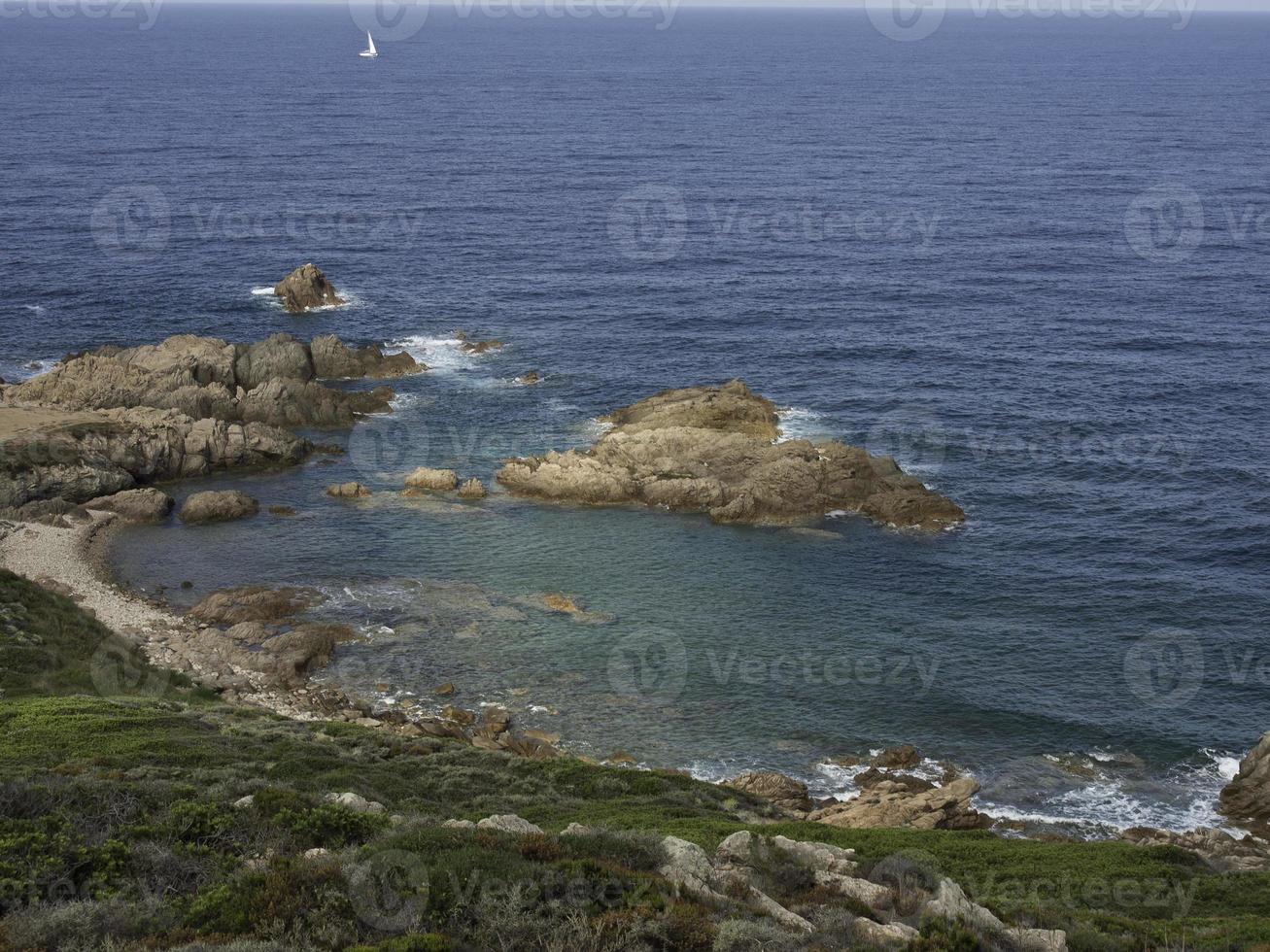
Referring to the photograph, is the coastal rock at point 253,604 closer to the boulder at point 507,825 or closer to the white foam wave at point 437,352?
the boulder at point 507,825

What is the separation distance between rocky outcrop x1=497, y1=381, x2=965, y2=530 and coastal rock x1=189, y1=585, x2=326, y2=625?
16243 millimetres

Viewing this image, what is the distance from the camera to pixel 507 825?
31.5m

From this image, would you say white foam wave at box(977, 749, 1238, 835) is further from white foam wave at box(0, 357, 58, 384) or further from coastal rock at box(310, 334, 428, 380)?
white foam wave at box(0, 357, 58, 384)

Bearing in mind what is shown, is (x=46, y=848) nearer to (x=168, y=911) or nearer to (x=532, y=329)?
(x=168, y=911)

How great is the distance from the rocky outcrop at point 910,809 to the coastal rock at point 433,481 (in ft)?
115

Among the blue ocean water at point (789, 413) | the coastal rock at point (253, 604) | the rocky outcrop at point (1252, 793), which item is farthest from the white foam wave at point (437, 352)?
the rocky outcrop at point (1252, 793)

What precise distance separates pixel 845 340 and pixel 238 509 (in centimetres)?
4874

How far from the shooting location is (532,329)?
10106 cm

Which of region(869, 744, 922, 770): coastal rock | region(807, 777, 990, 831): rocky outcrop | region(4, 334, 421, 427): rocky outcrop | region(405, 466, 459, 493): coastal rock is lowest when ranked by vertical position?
region(869, 744, 922, 770): coastal rock

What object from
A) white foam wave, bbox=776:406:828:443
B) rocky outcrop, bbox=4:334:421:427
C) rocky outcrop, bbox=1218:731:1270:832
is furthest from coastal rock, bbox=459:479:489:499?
rocky outcrop, bbox=1218:731:1270:832

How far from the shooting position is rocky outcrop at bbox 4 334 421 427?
80562mm

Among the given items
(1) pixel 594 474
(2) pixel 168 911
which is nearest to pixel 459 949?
(2) pixel 168 911

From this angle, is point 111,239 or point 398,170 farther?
point 398,170

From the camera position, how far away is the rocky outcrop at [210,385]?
80.6m
